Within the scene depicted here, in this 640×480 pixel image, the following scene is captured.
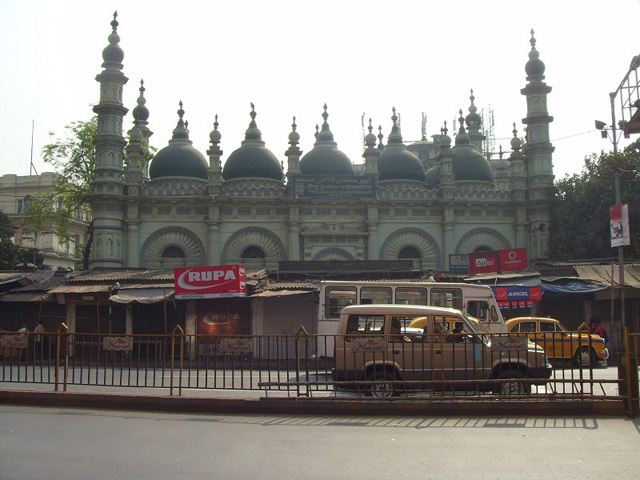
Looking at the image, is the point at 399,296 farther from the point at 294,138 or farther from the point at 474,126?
the point at 474,126

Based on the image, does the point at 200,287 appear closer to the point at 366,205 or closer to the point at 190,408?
the point at 190,408

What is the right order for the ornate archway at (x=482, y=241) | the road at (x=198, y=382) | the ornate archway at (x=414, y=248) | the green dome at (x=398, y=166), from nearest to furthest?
1. the road at (x=198, y=382)
2. the ornate archway at (x=414, y=248)
3. the ornate archway at (x=482, y=241)
4. the green dome at (x=398, y=166)

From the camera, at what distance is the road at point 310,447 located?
21.9ft

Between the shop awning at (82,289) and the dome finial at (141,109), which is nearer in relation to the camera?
the shop awning at (82,289)

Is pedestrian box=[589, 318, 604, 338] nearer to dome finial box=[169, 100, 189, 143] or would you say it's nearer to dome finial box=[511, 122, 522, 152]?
dome finial box=[511, 122, 522, 152]

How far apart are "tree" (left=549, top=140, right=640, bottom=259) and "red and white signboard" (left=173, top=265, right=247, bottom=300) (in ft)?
54.5

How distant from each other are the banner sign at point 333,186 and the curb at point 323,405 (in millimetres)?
22107

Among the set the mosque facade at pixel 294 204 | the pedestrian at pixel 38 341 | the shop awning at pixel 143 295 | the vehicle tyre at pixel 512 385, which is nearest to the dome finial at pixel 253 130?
the mosque facade at pixel 294 204

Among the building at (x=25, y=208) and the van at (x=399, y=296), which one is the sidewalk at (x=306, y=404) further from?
the building at (x=25, y=208)

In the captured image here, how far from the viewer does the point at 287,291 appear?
21016 mm

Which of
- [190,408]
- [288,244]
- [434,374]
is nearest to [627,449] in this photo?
[434,374]

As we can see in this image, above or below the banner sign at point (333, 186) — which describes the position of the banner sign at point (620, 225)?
below

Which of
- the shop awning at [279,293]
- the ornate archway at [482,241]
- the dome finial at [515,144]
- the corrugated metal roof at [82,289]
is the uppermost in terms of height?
the dome finial at [515,144]

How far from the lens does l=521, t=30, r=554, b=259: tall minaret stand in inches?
1332
